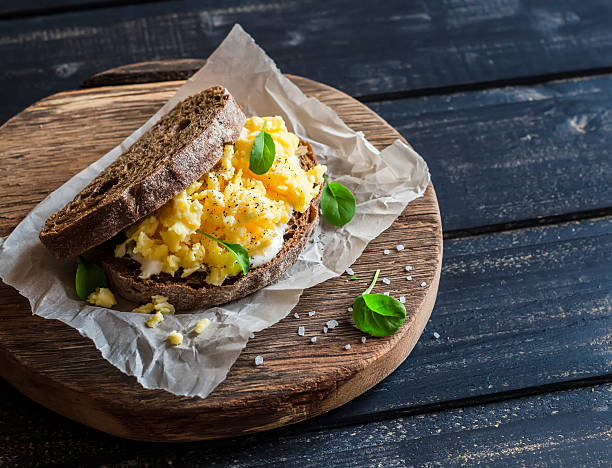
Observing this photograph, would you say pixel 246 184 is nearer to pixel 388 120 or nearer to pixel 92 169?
pixel 92 169

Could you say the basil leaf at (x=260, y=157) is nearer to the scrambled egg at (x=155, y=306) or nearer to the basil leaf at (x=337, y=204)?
the basil leaf at (x=337, y=204)

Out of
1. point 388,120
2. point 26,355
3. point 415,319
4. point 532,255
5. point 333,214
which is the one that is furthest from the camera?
point 388,120

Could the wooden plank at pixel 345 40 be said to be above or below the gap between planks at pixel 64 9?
below

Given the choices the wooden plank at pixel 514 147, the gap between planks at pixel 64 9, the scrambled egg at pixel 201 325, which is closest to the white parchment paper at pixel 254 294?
the scrambled egg at pixel 201 325

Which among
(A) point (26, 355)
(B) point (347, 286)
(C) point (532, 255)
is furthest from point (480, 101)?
(A) point (26, 355)

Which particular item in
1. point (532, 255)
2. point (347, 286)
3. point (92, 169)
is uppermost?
point (92, 169)

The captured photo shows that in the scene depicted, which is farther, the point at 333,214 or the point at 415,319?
the point at 333,214

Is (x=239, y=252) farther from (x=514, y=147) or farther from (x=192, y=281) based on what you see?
(x=514, y=147)
